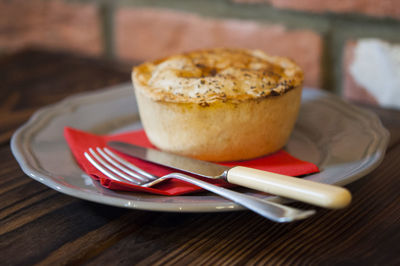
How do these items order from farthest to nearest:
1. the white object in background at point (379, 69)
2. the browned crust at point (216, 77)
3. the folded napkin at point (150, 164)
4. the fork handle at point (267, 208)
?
the white object in background at point (379, 69) < the browned crust at point (216, 77) < the folded napkin at point (150, 164) < the fork handle at point (267, 208)

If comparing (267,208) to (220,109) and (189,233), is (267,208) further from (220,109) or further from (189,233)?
(220,109)

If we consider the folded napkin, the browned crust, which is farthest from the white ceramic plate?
the browned crust

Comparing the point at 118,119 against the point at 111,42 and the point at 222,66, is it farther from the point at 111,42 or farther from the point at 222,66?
the point at 111,42

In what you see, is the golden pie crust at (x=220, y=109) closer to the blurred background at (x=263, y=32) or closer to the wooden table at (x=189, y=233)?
the wooden table at (x=189, y=233)

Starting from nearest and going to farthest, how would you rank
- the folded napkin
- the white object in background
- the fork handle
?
the fork handle < the folded napkin < the white object in background

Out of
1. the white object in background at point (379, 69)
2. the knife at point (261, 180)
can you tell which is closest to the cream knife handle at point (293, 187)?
the knife at point (261, 180)

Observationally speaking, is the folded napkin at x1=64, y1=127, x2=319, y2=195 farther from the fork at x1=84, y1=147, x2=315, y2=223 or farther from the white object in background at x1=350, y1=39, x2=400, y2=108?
the white object in background at x1=350, y1=39, x2=400, y2=108

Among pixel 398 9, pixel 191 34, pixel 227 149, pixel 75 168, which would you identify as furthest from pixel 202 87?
pixel 191 34
